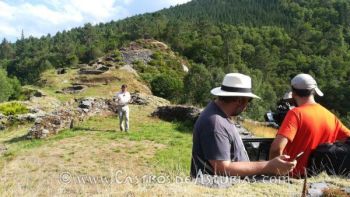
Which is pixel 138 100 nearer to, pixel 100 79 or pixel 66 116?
pixel 66 116

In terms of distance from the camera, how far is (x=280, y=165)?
4246 mm

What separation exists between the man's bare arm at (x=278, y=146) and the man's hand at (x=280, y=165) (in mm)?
598

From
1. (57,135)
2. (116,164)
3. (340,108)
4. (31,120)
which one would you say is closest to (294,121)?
(116,164)

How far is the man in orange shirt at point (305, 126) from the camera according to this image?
16.8 ft

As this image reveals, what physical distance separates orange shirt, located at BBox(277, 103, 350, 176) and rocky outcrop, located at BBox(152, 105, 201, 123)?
14063 millimetres

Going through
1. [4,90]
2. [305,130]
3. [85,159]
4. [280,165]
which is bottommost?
[4,90]

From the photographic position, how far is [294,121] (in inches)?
202

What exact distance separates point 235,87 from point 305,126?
3.96 ft

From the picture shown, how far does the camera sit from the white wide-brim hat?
439 cm

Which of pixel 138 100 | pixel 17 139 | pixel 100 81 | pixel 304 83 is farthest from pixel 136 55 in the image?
pixel 304 83

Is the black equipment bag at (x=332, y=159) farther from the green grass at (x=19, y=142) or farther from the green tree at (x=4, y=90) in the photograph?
the green tree at (x=4, y=90)

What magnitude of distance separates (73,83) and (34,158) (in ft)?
111

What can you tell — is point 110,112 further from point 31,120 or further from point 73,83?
point 73,83

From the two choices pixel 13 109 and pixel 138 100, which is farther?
pixel 138 100
